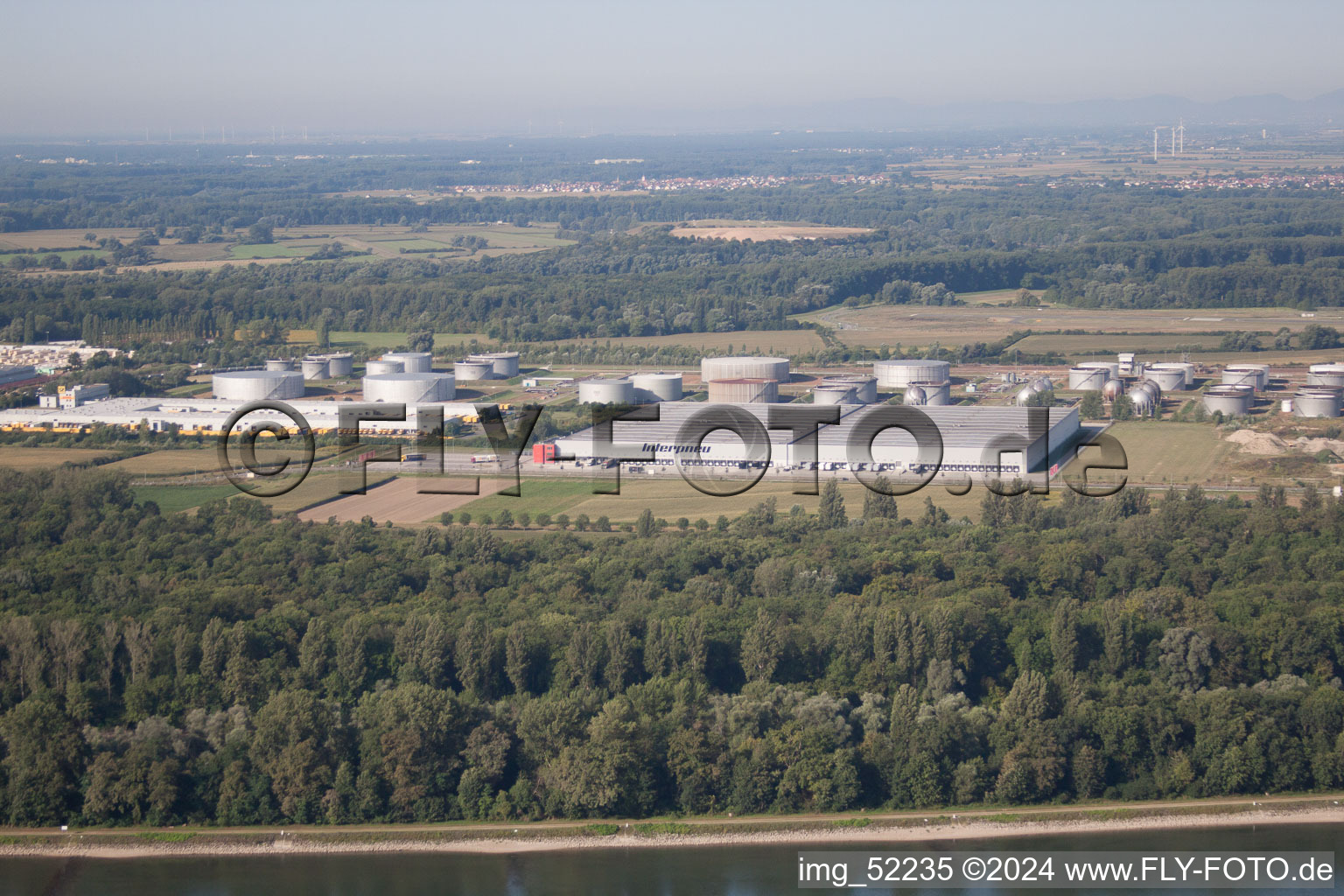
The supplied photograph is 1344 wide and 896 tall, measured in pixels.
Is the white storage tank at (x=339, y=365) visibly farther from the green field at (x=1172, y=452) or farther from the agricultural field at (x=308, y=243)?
the agricultural field at (x=308, y=243)

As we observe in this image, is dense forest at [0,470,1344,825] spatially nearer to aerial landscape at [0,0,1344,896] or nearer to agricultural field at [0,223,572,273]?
aerial landscape at [0,0,1344,896]

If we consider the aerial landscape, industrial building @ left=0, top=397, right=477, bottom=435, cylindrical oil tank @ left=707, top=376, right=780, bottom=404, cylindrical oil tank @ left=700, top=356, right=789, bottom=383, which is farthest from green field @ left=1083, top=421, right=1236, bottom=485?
industrial building @ left=0, top=397, right=477, bottom=435

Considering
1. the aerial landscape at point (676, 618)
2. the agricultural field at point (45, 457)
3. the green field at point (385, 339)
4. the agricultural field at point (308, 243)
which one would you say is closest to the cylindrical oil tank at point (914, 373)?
the aerial landscape at point (676, 618)

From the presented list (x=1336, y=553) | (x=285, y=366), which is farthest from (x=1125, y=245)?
(x=1336, y=553)

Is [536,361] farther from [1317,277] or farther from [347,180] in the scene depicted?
[347,180]

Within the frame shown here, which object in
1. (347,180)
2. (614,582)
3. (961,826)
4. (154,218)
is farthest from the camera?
(347,180)

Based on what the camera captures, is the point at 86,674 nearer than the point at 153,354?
Yes
